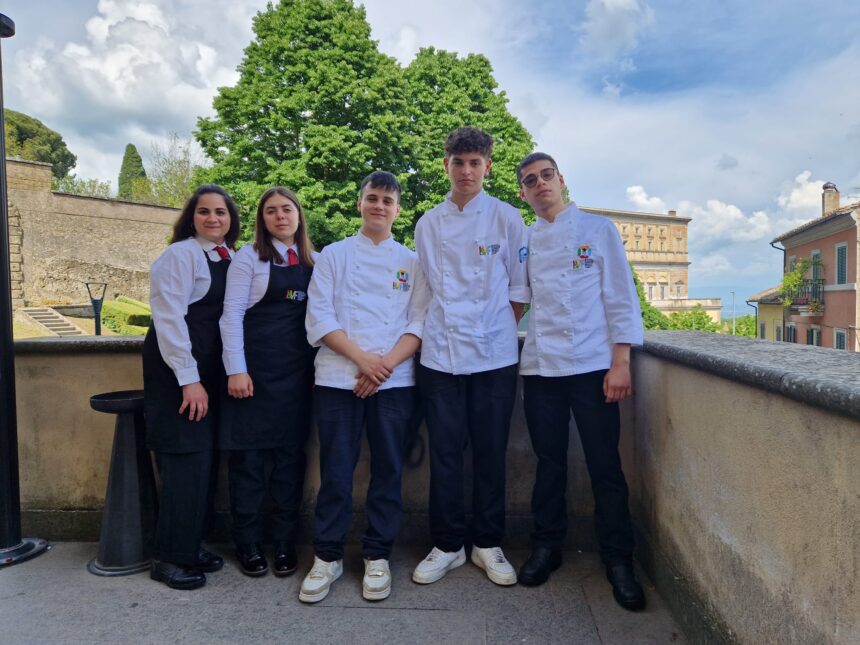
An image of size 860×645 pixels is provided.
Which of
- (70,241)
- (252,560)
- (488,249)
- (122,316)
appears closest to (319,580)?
(252,560)

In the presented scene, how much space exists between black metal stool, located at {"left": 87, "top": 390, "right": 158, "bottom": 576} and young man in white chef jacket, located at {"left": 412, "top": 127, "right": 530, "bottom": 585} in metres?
1.53

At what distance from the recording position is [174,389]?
3092 millimetres

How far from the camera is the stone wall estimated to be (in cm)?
3216

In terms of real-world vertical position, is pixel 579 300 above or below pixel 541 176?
below

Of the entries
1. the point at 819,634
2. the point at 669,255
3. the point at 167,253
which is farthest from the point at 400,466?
the point at 669,255

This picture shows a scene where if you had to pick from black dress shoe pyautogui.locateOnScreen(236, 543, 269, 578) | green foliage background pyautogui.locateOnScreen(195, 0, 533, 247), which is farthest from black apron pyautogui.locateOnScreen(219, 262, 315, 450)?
green foliage background pyautogui.locateOnScreen(195, 0, 533, 247)

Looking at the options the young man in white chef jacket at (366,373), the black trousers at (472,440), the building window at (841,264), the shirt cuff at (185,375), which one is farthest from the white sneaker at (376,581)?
the building window at (841,264)

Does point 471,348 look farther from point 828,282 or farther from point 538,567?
point 828,282

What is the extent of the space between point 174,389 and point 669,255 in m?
95.4

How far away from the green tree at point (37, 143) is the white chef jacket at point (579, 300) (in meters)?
48.9

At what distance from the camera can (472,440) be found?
10.2 feet

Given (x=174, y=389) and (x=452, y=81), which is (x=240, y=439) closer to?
(x=174, y=389)

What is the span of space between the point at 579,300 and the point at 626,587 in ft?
4.36

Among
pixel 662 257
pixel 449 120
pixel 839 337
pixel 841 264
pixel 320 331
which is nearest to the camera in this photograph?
pixel 320 331
